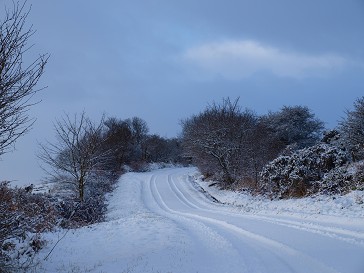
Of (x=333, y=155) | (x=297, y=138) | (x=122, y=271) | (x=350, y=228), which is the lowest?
(x=122, y=271)

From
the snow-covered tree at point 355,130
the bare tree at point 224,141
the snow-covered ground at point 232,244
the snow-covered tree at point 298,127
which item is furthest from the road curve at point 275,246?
the snow-covered tree at point 298,127

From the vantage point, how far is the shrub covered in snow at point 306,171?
2017 centimetres

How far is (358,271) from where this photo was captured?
7273 millimetres

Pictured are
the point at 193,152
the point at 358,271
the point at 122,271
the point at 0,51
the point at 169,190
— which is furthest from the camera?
the point at 193,152

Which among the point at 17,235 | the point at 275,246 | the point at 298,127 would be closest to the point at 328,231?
the point at 275,246

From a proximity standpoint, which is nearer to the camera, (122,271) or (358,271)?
(358,271)

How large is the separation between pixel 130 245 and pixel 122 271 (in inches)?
108

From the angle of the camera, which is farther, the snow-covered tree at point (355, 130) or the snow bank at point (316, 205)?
the snow-covered tree at point (355, 130)

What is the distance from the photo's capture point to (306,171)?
20.8 metres

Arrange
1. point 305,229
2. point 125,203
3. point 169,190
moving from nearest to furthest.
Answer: point 305,229, point 125,203, point 169,190

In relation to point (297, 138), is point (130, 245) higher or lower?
lower

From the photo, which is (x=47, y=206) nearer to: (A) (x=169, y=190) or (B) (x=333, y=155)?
(B) (x=333, y=155)

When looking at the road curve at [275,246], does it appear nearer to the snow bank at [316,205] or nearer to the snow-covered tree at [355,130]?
the snow bank at [316,205]

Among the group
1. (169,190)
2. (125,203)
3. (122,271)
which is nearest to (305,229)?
(122,271)
